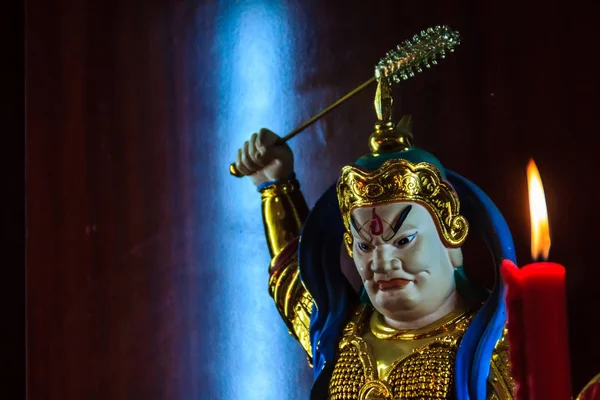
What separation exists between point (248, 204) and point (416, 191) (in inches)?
24.1

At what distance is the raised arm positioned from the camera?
125 centimetres

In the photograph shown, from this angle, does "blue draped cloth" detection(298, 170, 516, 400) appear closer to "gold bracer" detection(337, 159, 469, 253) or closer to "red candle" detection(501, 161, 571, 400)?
"gold bracer" detection(337, 159, 469, 253)

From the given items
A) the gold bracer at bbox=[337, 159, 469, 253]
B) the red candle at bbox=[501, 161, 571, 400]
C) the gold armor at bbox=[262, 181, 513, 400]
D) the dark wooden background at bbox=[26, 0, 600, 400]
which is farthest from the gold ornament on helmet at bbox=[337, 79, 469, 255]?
the red candle at bbox=[501, 161, 571, 400]

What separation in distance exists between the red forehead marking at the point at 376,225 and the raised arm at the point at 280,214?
213 mm

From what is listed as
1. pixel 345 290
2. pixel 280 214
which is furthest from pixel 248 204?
pixel 345 290

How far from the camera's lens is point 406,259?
3.45 feet

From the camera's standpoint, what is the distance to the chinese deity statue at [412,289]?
1033 mm

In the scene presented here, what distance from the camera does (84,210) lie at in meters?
1.81

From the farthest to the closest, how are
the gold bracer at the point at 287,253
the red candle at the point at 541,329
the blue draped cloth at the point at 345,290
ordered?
the gold bracer at the point at 287,253 → the blue draped cloth at the point at 345,290 → the red candle at the point at 541,329

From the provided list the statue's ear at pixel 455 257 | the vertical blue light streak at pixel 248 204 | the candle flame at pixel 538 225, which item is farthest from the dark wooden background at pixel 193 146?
the candle flame at pixel 538 225

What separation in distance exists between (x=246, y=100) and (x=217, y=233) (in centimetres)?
26

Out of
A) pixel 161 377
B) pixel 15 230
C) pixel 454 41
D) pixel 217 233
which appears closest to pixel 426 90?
pixel 454 41

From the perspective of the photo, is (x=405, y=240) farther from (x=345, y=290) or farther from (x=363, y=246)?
(x=345, y=290)

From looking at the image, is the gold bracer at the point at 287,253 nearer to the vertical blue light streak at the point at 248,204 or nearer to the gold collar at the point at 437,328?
the gold collar at the point at 437,328
